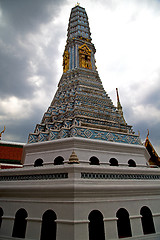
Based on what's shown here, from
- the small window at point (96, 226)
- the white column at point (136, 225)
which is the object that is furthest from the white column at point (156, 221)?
the small window at point (96, 226)

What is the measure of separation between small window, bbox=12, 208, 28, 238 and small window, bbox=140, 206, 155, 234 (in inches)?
200

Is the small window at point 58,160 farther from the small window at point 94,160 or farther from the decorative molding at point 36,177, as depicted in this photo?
the decorative molding at point 36,177

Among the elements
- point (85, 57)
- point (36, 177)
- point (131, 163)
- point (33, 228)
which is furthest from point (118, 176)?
point (85, 57)

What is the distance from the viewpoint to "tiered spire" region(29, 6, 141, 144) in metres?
10.1

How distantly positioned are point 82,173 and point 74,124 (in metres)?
4.10

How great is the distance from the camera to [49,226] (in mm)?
6109

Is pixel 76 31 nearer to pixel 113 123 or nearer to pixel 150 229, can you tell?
pixel 113 123

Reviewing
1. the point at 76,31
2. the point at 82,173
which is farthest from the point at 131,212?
the point at 76,31

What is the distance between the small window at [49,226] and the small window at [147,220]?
12.6 ft

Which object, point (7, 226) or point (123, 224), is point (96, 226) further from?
point (7, 226)

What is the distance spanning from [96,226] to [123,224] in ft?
4.13

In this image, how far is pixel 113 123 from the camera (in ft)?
38.0

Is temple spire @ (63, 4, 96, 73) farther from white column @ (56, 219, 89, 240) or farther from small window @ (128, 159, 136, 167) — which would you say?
white column @ (56, 219, 89, 240)

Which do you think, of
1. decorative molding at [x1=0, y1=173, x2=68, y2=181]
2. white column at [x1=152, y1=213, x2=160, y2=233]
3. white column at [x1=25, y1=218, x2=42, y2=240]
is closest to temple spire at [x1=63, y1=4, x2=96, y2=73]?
decorative molding at [x1=0, y1=173, x2=68, y2=181]
